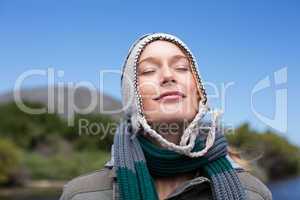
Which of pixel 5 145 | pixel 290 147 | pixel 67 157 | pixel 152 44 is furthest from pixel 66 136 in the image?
pixel 152 44

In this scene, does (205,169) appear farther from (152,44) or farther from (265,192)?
(152,44)

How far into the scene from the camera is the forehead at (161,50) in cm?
167

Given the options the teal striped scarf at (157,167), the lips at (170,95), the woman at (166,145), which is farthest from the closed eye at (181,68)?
the teal striped scarf at (157,167)

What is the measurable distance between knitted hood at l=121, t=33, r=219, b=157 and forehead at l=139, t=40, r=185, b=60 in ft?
0.04

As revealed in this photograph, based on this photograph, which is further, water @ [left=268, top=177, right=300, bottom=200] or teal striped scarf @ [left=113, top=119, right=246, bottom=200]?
water @ [left=268, top=177, right=300, bottom=200]

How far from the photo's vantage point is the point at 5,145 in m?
28.9

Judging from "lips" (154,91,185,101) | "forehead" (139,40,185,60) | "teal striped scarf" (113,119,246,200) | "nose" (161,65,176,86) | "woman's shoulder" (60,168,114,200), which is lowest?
"woman's shoulder" (60,168,114,200)

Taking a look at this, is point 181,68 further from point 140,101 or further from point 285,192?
point 285,192

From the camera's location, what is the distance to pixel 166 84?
1.61m

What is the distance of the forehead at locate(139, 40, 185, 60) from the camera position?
167 cm

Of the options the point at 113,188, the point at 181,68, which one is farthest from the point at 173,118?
the point at 113,188

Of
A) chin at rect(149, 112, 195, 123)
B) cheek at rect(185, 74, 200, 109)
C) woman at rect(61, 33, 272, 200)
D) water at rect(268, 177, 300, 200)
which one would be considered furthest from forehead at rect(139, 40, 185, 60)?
water at rect(268, 177, 300, 200)

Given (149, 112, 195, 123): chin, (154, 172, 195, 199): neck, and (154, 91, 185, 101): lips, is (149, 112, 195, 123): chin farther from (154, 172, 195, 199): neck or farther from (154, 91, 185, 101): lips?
(154, 172, 195, 199): neck

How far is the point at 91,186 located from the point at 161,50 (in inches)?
20.7
